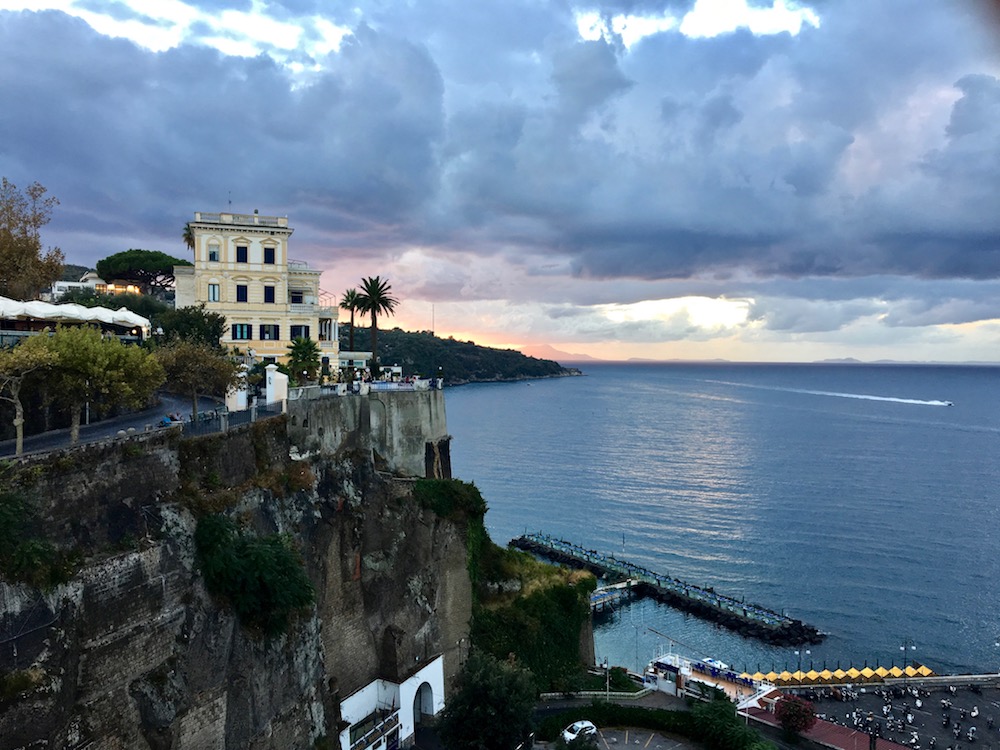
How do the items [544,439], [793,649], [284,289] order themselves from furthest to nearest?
[544,439] → [793,649] → [284,289]

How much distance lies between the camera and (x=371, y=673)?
34.9 m

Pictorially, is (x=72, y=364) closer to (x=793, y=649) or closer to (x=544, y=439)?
(x=793, y=649)

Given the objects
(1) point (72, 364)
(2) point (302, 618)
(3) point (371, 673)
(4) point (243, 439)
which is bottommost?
(3) point (371, 673)

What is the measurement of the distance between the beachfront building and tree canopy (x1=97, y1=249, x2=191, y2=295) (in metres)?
29.8

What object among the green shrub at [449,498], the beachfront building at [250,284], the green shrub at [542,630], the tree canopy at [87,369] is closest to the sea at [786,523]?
the green shrub at [542,630]

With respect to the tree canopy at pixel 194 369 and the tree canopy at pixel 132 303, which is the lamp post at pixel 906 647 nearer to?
the tree canopy at pixel 194 369

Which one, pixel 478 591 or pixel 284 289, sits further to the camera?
pixel 284 289

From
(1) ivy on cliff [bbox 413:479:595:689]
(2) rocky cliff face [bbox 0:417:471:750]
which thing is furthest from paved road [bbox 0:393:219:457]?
(1) ivy on cliff [bbox 413:479:595:689]

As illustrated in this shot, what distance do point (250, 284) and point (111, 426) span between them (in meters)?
23.7

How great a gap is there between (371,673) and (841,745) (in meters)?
25.0

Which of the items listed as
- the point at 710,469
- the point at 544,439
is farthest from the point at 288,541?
the point at 544,439

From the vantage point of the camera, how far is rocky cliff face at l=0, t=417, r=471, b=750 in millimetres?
19625

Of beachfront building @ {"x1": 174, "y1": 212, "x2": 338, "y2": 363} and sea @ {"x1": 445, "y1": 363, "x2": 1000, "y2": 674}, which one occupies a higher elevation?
beachfront building @ {"x1": 174, "y1": 212, "x2": 338, "y2": 363}

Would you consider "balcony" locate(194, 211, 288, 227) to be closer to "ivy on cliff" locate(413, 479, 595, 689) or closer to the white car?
"ivy on cliff" locate(413, 479, 595, 689)
